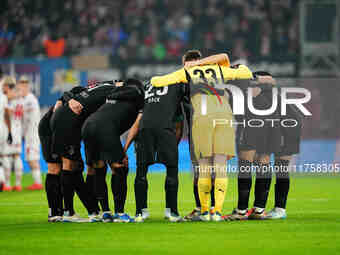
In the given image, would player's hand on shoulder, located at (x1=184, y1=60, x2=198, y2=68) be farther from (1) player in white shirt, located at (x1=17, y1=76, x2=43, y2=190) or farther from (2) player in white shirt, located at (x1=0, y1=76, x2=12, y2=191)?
(2) player in white shirt, located at (x1=0, y1=76, x2=12, y2=191)

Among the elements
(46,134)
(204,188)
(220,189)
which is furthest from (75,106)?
(220,189)

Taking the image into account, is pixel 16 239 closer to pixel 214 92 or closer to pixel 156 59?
pixel 214 92

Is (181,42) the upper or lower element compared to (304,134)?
upper

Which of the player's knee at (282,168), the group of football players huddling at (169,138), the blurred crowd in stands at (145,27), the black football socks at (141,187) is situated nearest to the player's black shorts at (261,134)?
the group of football players huddling at (169,138)

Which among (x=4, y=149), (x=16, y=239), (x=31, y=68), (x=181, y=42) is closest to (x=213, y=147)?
(x=16, y=239)

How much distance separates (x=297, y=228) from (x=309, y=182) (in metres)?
10.1

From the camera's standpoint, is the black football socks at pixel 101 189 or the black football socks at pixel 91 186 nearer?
the black football socks at pixel 101 189

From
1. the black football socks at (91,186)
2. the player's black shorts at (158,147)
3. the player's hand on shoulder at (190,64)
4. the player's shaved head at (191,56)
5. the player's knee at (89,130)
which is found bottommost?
the black football socks at (91,186)

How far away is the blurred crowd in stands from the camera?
29953 mm

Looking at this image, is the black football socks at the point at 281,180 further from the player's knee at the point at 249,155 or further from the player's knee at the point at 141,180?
the player's knee at the point at 141,180

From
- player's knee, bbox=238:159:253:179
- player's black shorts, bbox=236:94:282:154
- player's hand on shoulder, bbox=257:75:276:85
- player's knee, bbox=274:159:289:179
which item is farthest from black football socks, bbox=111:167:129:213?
player's hand on shoulder, bbox=257:75:276:85

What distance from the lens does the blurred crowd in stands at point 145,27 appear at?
98.3ft

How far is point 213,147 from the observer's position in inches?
438

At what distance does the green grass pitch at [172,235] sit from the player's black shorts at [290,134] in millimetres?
942
